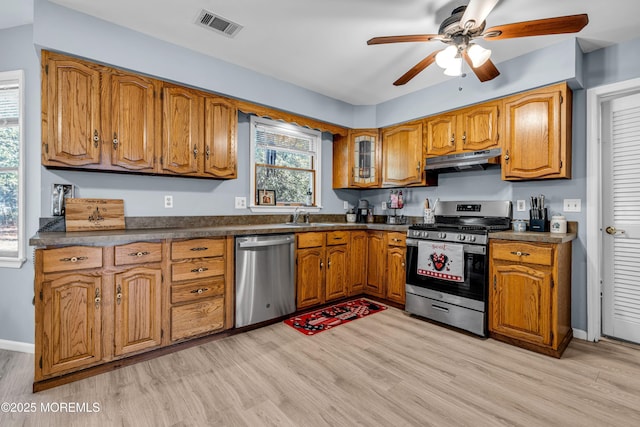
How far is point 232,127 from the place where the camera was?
3111 mm

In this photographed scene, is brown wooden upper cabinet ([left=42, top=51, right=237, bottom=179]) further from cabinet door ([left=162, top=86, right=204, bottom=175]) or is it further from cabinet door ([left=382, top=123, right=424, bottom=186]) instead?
cabinet door ([left=382, top=123, right=424, bottom=186])

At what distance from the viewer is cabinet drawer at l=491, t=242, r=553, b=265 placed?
2465mm

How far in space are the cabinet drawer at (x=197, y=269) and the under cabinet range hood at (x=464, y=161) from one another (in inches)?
99.3

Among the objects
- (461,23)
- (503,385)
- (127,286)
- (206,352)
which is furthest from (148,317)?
(461,23)

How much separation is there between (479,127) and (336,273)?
2215 millimetres

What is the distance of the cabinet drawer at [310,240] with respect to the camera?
10.7ft

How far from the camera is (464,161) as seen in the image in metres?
3.24

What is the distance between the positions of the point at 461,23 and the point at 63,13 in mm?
2755

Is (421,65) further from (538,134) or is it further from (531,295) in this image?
(531,295)

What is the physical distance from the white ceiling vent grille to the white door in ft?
11.0

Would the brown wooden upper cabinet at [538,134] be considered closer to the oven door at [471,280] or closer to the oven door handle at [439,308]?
the oven door at [471,280]

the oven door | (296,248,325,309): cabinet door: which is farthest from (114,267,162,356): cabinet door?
the oven door

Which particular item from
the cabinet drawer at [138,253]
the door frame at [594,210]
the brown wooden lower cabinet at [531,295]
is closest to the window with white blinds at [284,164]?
the cabinet drawer at [138,253]

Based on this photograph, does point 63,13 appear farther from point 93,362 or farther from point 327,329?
point 327,329
